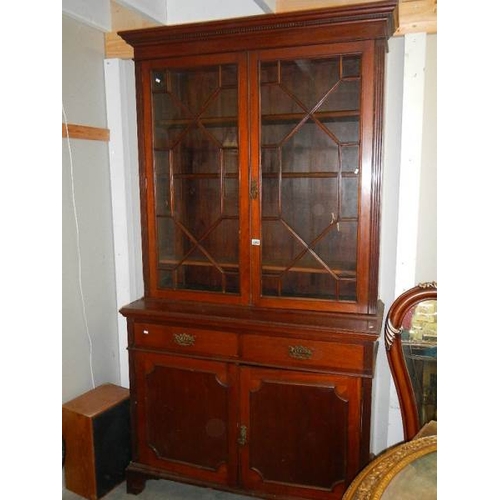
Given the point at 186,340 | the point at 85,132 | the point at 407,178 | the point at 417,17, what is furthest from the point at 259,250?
the point at 417,17

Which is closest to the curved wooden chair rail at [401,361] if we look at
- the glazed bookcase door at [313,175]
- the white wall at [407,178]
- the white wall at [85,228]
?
Answer: the glazed bookcase door at [313,175]

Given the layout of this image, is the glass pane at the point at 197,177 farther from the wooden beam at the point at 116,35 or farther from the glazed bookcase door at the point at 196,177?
the wooden beam at the point at 116,35

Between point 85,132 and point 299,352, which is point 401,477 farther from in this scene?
point 85,132

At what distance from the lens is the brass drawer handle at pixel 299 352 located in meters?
1.83

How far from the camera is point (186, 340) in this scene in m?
2.01

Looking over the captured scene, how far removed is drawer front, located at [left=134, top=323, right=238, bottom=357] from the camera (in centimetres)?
195

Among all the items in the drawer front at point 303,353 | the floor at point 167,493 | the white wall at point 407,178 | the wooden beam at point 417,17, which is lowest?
the floor at point 167,493

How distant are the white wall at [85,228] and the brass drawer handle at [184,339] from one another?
1.85 ft

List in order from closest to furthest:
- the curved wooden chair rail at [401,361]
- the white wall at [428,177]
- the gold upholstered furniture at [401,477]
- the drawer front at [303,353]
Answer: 1. the gold upholstered furniture at [401,477]
2. the curved wooden chair rail at [401,361]
3. the drawer front at [303,353]
4. the white wall at [428,177]

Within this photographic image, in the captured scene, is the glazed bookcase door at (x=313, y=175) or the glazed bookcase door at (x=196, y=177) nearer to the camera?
the glazed bookcase door at (x=313, y=175)
